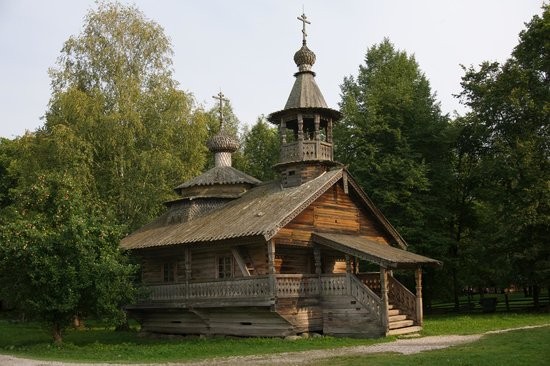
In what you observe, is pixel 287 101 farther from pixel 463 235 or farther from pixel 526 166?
pixel 463 235

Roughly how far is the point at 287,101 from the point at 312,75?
1.99 m

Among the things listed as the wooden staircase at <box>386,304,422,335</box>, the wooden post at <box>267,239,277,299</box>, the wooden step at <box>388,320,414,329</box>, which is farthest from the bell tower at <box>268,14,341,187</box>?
the wooden step at <box>388,320,414,329</box>

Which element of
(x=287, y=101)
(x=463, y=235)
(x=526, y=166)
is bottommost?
(x=463, y=235)

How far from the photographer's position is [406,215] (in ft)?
122

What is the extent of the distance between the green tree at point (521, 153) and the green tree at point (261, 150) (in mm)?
21345

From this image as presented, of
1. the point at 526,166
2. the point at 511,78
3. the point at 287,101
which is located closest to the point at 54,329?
the point at 287,101

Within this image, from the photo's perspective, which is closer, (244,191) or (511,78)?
(244,191)

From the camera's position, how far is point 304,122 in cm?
3006

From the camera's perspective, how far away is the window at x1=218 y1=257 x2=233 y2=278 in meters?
26.7

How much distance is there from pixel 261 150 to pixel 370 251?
112ft

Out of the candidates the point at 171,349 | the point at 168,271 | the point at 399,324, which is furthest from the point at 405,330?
the point at 168,271

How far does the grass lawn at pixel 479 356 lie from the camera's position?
14977 millimetres

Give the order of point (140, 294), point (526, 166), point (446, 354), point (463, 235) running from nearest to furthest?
point (446, 354) → point (140, 294) → point (526, 166) → point (463, 235)

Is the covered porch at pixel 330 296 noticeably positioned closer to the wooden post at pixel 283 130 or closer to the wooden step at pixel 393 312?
the wooden step at pixel 393 312
